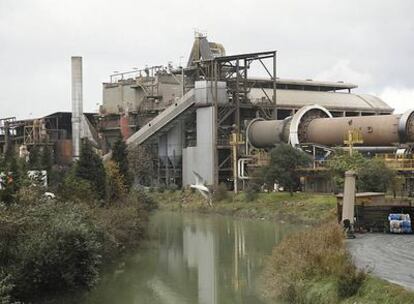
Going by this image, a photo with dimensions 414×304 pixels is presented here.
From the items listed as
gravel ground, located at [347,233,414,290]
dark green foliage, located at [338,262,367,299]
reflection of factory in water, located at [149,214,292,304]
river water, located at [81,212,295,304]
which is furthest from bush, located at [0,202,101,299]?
Answer: gravel ground, located at [347,233,414,290]

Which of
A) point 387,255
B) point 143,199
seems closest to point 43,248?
point 387,255

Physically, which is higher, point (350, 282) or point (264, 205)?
point (350, 282)

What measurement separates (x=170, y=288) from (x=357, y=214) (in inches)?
506

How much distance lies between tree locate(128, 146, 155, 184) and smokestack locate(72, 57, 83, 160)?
26.0 feet

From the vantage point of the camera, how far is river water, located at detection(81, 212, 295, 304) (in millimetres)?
26125

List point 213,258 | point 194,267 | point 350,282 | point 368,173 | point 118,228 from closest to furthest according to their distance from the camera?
point 350,282 < point 194,267 < point 118,228 < point 213,258 < point 368,173

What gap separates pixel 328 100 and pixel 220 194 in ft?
90.4

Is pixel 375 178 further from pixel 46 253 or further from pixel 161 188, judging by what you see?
pixel 161 188

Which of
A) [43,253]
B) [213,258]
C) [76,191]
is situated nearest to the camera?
[43,253]

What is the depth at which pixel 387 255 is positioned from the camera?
26.4 metres

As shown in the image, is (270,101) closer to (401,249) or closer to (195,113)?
(195,113)

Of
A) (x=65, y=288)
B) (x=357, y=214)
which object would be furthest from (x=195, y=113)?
(x=65, y=288)

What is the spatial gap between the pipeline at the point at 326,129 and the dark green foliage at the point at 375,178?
993 centimetres

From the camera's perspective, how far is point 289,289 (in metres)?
Answer: 22.5
